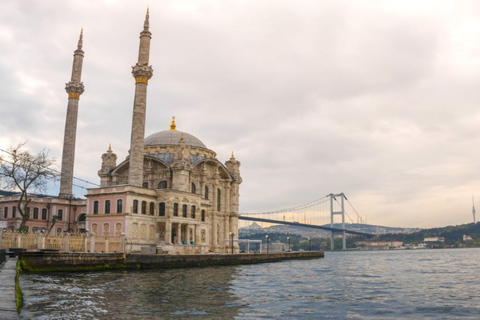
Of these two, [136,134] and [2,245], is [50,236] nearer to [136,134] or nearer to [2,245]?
[2,245]

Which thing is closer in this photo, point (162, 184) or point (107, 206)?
point (107, 206)

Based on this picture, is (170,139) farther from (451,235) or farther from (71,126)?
(451,235)

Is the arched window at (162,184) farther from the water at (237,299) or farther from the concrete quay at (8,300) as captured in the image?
the concrete quay at (8,300)

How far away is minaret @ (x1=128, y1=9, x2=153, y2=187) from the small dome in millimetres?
12693

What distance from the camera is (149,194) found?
151ft

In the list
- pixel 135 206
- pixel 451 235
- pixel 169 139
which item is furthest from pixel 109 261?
pixel 451 235

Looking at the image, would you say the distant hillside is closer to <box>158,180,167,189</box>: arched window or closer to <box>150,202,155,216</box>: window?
<box>158,180,167,189</box>: arched window

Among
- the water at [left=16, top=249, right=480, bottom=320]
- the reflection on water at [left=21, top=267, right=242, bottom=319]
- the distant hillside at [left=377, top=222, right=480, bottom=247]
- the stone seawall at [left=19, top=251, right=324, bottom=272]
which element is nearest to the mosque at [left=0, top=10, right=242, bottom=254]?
the stone seawall at [left=19, top=251, right=324, bottom=272]

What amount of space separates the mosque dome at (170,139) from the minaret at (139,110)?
12693 millimetres

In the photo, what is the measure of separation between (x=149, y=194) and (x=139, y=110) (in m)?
8.21

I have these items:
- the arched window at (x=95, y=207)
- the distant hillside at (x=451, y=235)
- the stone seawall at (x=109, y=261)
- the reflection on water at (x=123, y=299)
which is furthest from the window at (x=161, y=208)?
the distant hillside at (x=451, y=235)

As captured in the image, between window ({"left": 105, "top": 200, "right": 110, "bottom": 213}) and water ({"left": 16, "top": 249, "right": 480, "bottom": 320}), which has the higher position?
window ({"left": 105, "top": 200, "right": 110, "bottom": 213})

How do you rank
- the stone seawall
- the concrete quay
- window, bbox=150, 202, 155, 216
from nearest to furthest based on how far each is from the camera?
the concrete quay < the stone seawall < window, bbox=150, 202, 155, 216

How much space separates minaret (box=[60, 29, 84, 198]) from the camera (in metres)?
52.5
